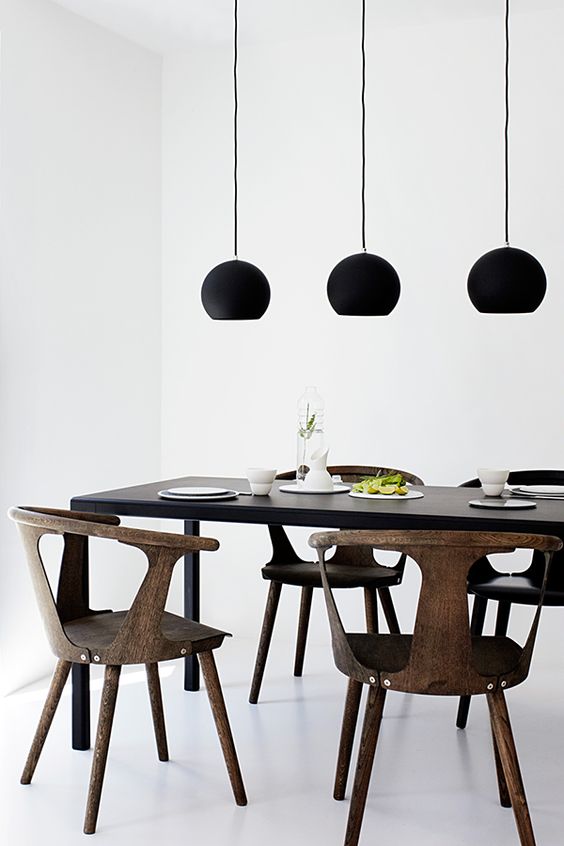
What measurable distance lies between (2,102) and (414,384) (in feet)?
6.81

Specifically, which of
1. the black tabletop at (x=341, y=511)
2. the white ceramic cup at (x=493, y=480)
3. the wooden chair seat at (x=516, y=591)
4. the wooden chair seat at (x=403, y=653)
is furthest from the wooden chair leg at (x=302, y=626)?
the wooden chair seat at (x=403, y=653)

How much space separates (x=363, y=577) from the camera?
369 cm

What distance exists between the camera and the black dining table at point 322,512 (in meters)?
2.90

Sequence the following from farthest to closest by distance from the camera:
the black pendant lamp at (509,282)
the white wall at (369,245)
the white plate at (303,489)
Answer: the white wall at (369,245), the white plate at (303,489), the black pendant lamp at (509,282)

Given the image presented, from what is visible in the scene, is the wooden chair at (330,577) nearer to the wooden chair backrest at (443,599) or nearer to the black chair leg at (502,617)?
the black chair leg at (502,617)

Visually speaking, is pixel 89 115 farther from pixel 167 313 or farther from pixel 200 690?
pixel 200 690

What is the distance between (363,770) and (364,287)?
58.0 inches

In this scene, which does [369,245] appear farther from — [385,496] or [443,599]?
[443,599]

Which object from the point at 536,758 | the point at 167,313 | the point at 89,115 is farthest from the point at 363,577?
the point at 89,115

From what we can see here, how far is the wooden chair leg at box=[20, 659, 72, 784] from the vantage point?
3.00m

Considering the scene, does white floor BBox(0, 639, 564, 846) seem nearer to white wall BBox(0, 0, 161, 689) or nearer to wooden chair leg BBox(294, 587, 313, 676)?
wooden chair leg BBox(294, 587, 313, 676)

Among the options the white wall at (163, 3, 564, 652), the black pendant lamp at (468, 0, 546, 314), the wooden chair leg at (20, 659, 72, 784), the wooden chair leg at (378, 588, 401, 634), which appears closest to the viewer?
the wooden chair leg at (20, 659, 72, 784)

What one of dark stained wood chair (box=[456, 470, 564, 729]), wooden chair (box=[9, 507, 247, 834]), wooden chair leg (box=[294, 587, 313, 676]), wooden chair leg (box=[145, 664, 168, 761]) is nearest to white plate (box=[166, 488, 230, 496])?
wooden chair (box=[9, 507, 247, 834])

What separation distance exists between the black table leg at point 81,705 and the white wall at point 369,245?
1.69 metres
